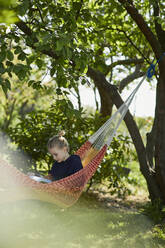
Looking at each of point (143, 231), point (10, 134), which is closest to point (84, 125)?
point (10, 134)

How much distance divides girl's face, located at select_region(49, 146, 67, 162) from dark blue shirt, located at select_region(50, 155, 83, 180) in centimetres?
4

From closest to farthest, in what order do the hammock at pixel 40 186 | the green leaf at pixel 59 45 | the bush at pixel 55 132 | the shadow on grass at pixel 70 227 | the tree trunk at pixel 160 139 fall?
1. the green leaf at pixel 59 45
2. the hammock at pixel 40 186
3. the shadow on grass at pixel 70 227
4. the tree trunk at pixel 160 139
5. the bush at pixel 55 132

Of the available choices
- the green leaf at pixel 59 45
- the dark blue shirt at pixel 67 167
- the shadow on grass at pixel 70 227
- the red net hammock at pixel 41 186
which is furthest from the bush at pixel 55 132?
the green leaf at pixel 59 45

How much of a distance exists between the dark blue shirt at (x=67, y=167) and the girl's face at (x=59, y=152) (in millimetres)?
43

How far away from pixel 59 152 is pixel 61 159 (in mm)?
80

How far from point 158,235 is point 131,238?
0.24 m

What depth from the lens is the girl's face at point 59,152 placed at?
2320 mm

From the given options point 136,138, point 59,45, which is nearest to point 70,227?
point 136,138

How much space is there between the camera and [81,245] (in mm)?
2254

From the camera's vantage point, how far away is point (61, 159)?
7.82 feet

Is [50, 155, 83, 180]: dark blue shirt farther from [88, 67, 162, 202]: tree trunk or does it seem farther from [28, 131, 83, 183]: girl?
[88, 67, 162, 202]: tree trunk

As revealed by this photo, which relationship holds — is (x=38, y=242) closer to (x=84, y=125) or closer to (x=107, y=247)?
(x=107, y=247)

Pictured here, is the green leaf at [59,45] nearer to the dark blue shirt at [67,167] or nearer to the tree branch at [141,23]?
the dark blue shirt at [67,167]

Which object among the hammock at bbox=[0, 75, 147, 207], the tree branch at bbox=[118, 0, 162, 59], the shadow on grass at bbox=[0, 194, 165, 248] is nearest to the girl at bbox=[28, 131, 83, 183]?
the hammock at bbox=[0, 75, 147, 207]
